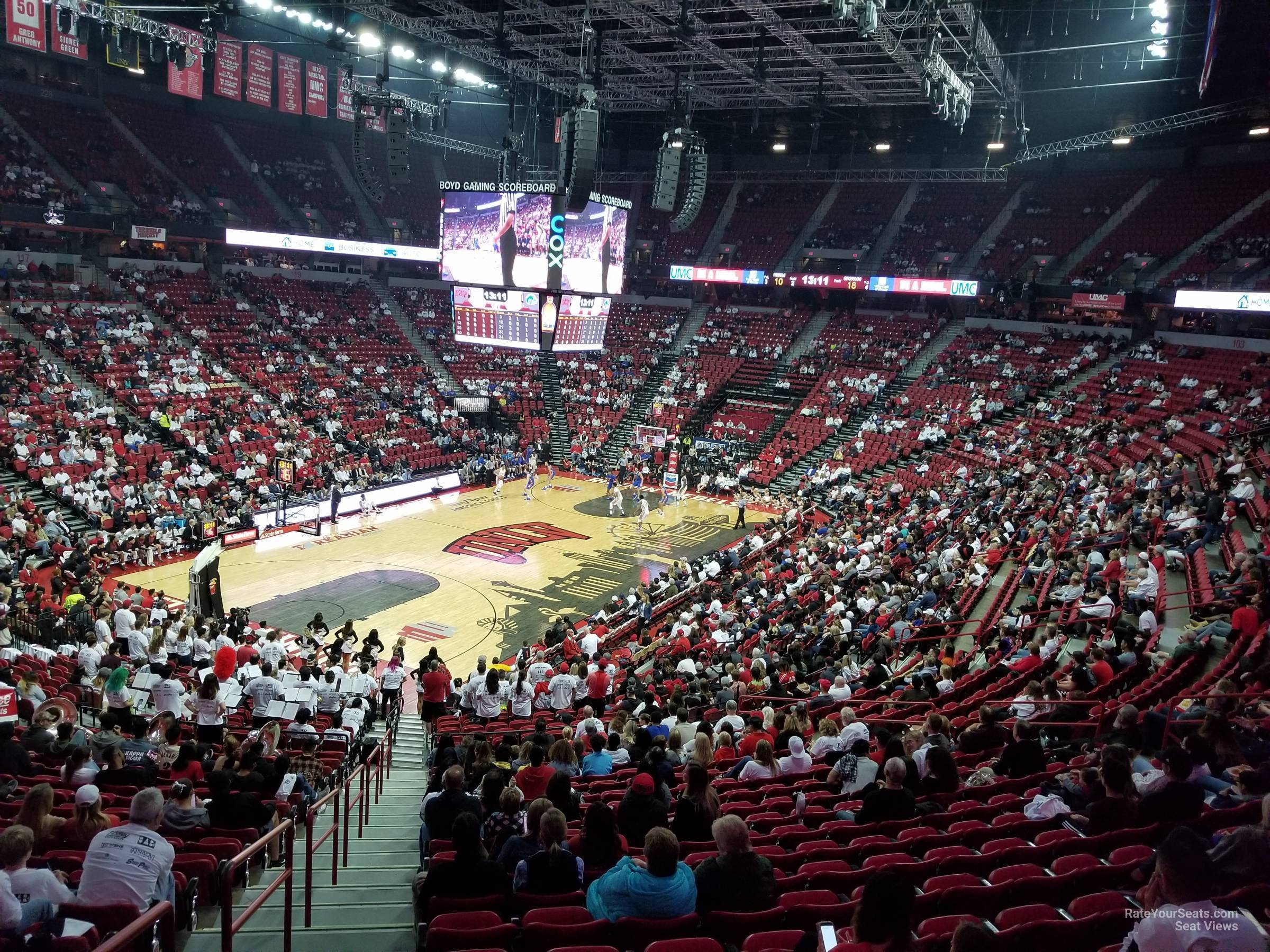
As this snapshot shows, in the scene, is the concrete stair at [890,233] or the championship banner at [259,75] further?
the concrete stair at [890,233]

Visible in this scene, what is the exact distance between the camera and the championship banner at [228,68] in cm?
3061

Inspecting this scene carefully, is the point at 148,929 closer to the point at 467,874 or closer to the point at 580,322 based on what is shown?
the point at 467,874

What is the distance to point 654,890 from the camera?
13.9 feet

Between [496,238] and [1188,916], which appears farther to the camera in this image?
[496,238]

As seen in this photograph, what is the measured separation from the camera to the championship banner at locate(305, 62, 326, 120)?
33812 millimetres

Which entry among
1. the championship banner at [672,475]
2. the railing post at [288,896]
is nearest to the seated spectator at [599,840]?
the railing post at [288,896]

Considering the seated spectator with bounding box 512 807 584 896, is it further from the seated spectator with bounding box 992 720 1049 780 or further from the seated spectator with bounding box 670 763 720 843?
the seated spectator with bounding box 992 720 1049 780

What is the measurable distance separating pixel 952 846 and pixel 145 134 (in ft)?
136

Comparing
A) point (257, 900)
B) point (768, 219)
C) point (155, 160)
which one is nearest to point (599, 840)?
point (257, 900)

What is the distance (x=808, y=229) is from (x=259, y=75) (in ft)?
86.4

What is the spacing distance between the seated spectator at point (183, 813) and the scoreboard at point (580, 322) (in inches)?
699

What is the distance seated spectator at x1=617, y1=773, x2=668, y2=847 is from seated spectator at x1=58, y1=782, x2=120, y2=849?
3.16 metres

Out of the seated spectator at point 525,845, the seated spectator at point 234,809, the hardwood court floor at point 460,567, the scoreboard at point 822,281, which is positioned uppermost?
the scoreboard at point 822,281

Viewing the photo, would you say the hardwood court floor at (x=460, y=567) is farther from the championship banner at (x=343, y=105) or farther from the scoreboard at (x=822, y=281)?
the championship banner at (x=343, y=105)
